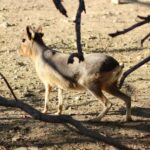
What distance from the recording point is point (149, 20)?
2168 mm

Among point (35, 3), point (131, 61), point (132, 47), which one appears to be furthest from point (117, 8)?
point (131, 61)

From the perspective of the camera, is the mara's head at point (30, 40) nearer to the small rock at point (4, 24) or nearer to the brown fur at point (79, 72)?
the brown fur at point (79, 72)

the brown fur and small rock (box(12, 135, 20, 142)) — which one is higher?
the brown fur

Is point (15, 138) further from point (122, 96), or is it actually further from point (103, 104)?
point (122, 96)

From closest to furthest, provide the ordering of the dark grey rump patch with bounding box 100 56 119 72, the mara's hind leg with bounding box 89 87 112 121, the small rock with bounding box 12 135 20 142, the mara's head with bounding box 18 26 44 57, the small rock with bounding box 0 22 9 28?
the small rock with bounding box 12 135 20 142, the dark grey rump patch with bounding box 100 56 119 72, the mara's hind leg with bounding box 89 87 112 121, the mara's head with bounding box 18 26 44 57, the small rock with bounding box 0 22 9 28

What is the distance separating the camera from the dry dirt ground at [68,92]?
217 inches

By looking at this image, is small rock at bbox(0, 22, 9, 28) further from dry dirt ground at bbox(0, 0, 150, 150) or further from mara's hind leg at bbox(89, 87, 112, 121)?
mara's hind leg at bbox(89, 87, 112, 121)

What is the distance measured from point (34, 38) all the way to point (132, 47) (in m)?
3.23

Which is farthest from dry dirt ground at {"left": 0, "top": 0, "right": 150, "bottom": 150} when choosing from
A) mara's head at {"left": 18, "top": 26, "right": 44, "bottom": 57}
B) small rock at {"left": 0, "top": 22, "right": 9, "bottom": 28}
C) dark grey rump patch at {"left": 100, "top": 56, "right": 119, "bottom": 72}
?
dark grey rump patch at {"left": 100, "top": 56, "right": 119, "bottom": 72}

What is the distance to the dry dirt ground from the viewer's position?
5.52 m

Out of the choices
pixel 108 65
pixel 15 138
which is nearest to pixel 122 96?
pixel 108 65

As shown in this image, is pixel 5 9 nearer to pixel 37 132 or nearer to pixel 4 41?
pixel 4 41

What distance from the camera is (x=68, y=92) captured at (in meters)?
7.12

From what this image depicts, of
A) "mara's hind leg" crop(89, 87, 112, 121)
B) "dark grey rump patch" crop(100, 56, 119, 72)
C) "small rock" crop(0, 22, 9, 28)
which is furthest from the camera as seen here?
"small rock" crop(0, 22, 9, 28)
